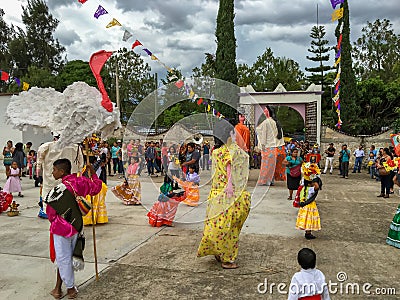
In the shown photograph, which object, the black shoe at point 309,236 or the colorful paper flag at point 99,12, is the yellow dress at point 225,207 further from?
the colorful paper flag at point 99,12

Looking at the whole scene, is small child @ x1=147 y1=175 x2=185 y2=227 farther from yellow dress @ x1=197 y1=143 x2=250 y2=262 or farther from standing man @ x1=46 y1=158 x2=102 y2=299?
standing man @ x1=46 y1=158 x2=102 y2=299

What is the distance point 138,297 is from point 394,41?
42.1m

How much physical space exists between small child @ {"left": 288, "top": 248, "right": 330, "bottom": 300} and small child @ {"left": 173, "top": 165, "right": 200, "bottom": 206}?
5.38 m

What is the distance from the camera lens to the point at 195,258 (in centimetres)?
468

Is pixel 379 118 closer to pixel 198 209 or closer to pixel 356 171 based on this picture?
pixel 356 171

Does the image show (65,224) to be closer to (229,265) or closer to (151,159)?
(229,265)

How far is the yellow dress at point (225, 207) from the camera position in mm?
4234

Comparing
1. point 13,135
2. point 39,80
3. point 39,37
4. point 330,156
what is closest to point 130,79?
point 39,80

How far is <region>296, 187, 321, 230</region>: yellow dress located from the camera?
5.46m

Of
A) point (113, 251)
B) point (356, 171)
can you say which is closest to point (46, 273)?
point (113, 251)

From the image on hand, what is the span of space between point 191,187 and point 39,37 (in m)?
35.4

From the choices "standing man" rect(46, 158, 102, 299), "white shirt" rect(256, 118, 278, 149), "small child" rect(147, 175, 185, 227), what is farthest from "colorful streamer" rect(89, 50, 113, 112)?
"white shirt" rect(256, 118, 278, 149)

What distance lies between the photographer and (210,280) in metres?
4.01

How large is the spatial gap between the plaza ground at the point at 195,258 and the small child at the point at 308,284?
102 centimetres
